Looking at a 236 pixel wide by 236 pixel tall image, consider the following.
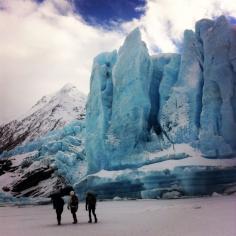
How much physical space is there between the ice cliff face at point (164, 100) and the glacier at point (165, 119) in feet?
0.13

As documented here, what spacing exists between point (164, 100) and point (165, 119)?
3.50 feet

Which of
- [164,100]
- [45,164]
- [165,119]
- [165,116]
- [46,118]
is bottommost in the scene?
[45,164]

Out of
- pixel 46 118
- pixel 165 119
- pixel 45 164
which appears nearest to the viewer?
pixel 165 119

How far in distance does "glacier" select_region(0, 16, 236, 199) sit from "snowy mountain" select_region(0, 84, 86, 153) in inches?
652

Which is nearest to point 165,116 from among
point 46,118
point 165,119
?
point 165,119

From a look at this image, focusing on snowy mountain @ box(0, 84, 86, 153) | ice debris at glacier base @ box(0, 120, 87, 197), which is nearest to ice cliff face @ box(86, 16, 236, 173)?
ice debris at glacier base @ box(0, 120, 87, 197)

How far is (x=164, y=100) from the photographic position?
69.6 ft

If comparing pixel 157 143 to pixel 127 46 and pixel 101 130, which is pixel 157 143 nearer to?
pixel 101 130

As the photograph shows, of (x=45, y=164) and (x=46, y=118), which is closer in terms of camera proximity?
(x=45, y=164)

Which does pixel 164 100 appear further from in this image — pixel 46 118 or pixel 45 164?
pixel 46 118

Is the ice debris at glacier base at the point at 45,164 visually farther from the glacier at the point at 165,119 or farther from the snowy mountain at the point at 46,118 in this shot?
the glacier at the point at 165,119

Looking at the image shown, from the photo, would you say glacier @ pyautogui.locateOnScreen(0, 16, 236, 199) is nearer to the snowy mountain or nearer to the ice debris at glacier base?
the ice debris at glacier base

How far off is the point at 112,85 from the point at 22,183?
1257 centimetres

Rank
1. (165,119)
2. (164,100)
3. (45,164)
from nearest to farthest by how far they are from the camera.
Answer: (165,119), (164,100), (45,164)
